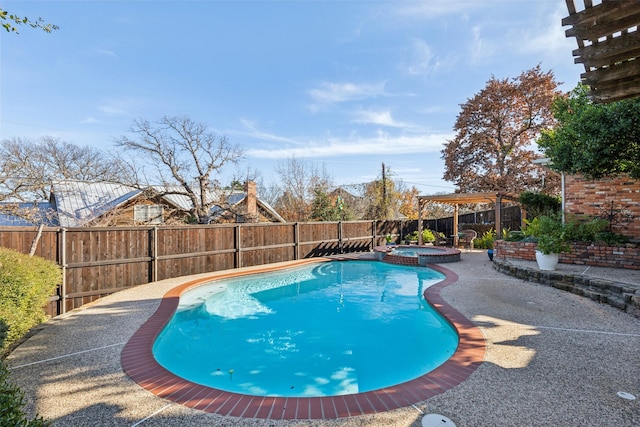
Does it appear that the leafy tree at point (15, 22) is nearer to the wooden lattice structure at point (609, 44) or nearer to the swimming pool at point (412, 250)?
the wooden lattice structure at point (609, 44)

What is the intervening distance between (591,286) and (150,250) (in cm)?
1070

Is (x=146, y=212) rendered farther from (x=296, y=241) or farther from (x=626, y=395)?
(x=626, y=395)

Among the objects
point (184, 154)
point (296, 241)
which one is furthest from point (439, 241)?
point (184, 154)

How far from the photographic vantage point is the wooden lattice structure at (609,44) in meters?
1.95

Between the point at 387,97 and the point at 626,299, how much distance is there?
41.4ft

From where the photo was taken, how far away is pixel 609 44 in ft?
7.04

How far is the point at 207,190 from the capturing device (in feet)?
54.7

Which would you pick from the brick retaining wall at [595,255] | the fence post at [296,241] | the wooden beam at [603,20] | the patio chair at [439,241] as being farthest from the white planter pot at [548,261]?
the patio chair at [439,241]

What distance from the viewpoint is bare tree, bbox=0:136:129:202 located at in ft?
53.6

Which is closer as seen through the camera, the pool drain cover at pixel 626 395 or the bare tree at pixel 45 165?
the pool drain cover at pixel 626 395

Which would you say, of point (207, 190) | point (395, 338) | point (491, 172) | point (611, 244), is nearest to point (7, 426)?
point (395, 338)

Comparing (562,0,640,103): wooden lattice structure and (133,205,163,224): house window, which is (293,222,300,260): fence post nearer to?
(133,205,163,224): house window

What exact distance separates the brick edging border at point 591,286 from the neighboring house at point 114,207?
532 inches

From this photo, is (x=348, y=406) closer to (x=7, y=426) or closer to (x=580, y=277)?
(x=7, y=426)
